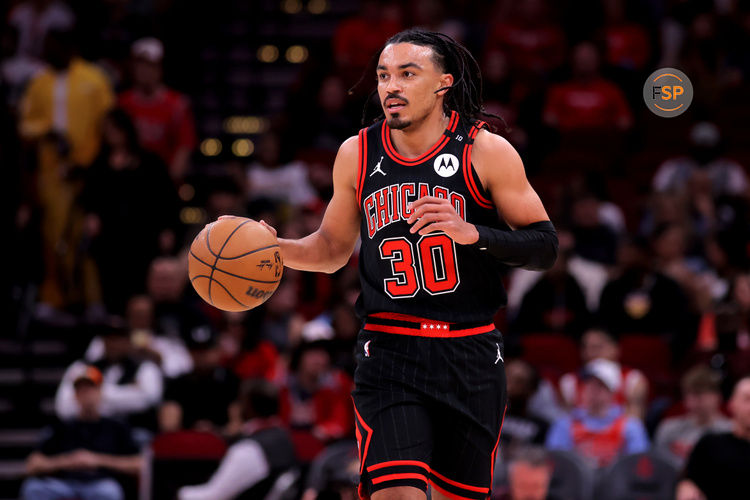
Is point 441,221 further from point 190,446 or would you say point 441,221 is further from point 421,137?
point 190,446

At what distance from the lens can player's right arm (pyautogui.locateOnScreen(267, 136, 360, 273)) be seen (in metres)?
4.69

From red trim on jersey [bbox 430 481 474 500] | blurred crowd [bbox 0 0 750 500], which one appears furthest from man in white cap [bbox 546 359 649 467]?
red trim on jersey [bbox 430 481 474 500]

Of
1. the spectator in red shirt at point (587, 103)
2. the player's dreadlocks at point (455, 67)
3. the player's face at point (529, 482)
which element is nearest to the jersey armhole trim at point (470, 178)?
the player's dreadlocks at point (455, 67)

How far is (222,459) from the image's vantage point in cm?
867

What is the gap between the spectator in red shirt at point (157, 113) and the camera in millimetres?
12016

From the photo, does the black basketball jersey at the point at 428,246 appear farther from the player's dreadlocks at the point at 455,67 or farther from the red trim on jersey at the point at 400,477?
the red trim on jersey at the point at 400,477

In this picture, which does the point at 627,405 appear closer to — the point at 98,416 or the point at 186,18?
the point at 98,416

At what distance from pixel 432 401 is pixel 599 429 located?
16.5 ft

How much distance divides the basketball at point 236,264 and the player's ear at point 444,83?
936 millimetres

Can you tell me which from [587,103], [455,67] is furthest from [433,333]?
[587,103]

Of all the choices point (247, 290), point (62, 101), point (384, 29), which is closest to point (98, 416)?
point (62, 101)

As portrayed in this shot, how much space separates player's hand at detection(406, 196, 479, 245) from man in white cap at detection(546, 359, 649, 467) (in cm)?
521

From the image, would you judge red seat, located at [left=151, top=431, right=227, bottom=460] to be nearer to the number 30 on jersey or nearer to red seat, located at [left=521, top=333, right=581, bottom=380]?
red seat, located at [left=521, top=333, right=581, bottom=380]

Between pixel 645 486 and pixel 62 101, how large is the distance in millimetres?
7332
